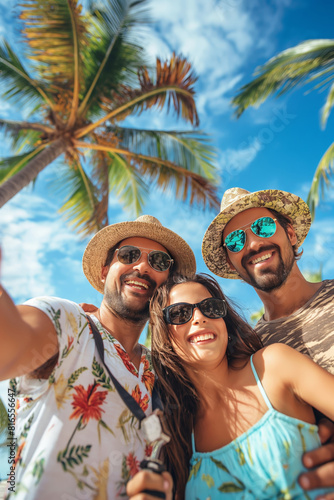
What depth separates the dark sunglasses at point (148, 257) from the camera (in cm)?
318

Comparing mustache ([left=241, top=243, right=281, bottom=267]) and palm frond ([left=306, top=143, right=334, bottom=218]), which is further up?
palm frond ([left=306, top=143, right=334, bottom=218])

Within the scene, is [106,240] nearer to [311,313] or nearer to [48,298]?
[48,298]

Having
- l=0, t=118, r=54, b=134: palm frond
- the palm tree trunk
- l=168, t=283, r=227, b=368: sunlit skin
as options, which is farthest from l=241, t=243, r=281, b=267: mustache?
l=0, t=118, r=54, b=134: palm frond

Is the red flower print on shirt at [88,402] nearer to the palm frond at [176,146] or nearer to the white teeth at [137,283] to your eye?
the white teeth at [137,283]

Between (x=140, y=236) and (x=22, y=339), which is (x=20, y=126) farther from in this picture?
(x=22, y=339)

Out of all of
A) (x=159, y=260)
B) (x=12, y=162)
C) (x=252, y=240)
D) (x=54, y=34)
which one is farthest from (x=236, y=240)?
(x=12, y=162)

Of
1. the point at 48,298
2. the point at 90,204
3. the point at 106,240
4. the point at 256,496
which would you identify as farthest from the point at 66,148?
the point at 256,496

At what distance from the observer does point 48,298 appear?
2.04 meters

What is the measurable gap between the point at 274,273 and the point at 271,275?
33mm

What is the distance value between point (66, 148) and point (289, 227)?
5668mm

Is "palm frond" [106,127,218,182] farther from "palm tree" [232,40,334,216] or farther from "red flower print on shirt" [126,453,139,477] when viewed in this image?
"red flower print on shirt" [126,453,139,477]

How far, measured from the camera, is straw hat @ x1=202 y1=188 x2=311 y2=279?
329 centimetres

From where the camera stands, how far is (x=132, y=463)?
1849mm

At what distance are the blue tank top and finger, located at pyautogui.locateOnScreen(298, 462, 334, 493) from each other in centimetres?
4
